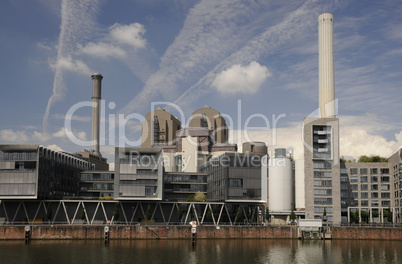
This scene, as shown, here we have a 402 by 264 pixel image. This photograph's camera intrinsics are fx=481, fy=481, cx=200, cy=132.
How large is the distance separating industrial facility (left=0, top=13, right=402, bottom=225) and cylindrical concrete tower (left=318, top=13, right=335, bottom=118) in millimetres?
355

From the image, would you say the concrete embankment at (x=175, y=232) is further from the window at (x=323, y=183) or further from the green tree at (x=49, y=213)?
the window at (x=323, y=183)

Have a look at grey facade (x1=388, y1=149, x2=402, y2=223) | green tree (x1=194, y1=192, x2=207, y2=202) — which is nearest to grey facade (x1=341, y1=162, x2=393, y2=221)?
grey facade (x1=388, y1=149, x2=402, y2=223)

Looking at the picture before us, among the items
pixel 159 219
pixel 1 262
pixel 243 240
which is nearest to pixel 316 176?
pixel 243 240

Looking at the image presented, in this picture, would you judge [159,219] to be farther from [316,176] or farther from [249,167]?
[316,176]

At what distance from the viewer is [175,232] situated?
118812mm

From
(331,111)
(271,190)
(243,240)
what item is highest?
(331,111)

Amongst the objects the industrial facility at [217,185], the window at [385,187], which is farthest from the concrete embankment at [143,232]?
the window at [385,187]

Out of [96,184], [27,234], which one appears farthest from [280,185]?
[27,234]

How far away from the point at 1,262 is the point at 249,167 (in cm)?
7523

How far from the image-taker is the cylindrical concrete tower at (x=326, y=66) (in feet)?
564

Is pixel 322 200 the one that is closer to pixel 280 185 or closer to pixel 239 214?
pixel 280 185

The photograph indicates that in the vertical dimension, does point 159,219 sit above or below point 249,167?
below

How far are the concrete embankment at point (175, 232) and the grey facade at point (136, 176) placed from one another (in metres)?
13.3

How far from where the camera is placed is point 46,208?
131m
